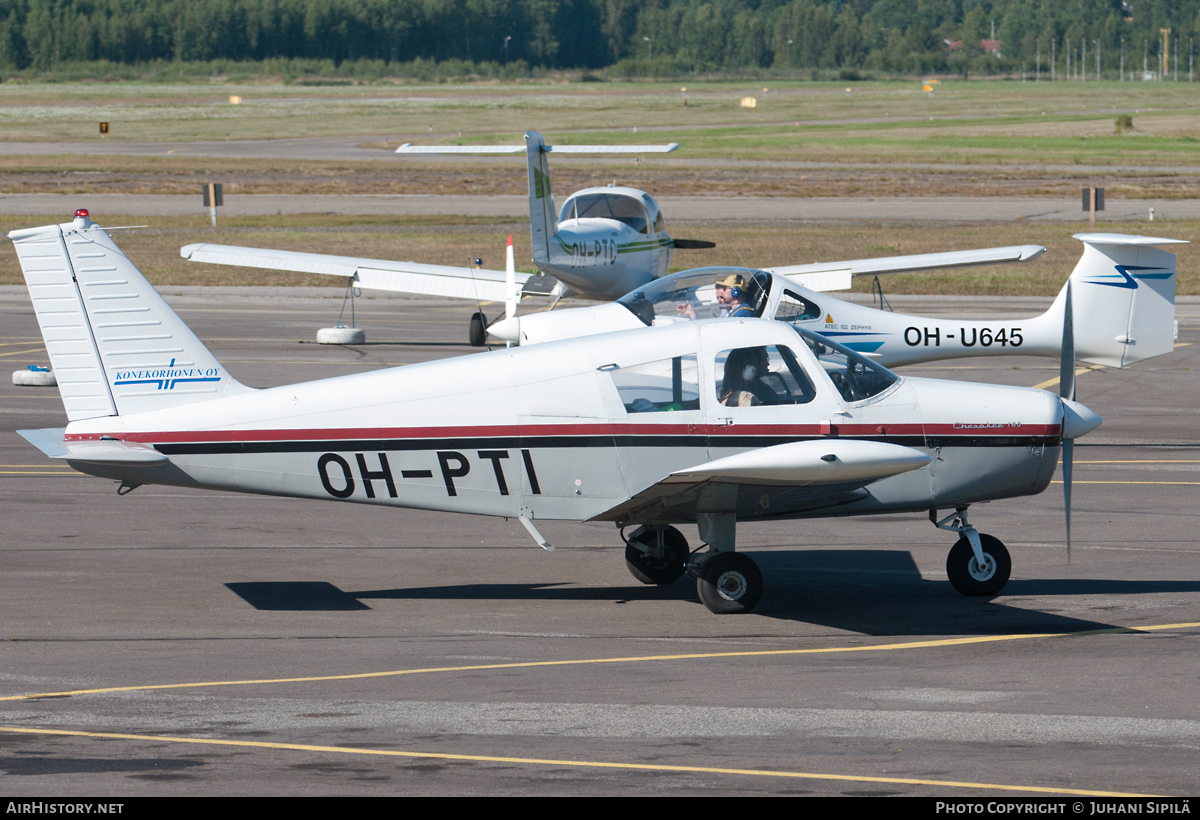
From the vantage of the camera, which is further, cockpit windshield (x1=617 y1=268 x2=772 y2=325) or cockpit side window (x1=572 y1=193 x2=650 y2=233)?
cockpit side window (x1=572 y1=193 x2=650 y2=233)

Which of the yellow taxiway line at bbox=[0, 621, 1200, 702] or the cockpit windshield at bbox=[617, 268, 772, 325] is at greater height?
the cockpit windshield at bbox=[617, 268, 772, 325]

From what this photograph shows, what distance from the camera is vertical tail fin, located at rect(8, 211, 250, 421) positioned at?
9938 millimetres

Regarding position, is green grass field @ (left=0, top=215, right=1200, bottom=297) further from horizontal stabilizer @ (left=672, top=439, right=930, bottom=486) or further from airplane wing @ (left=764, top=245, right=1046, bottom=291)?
horizontal stabilizer @ (left=672, top=439, right=930, bottom=486)

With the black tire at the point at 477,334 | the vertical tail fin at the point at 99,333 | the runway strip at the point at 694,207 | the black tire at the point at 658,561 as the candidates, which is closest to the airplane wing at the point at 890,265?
the black tire at the point at 477,334

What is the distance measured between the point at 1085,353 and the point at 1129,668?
23.6 ft

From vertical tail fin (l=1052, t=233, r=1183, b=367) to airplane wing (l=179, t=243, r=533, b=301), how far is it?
1135cm

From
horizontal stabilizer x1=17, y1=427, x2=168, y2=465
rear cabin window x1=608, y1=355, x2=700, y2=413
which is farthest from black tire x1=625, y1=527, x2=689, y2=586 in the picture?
horizontal stabilizer x1=17, y1=427, x2=168, y2=465

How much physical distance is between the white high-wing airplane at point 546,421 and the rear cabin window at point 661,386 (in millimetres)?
10

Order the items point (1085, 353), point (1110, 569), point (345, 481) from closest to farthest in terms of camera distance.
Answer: point (345, 481) < point (1110, 569) < point (1085, 353)

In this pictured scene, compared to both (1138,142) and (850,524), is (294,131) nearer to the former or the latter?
(1138,142)

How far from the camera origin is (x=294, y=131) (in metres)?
102

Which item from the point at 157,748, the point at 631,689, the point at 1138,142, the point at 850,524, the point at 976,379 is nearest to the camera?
the point at 157,748

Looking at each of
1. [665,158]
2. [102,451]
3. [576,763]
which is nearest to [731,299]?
[102,451]

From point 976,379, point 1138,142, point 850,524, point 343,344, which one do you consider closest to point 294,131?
point 1138,142
